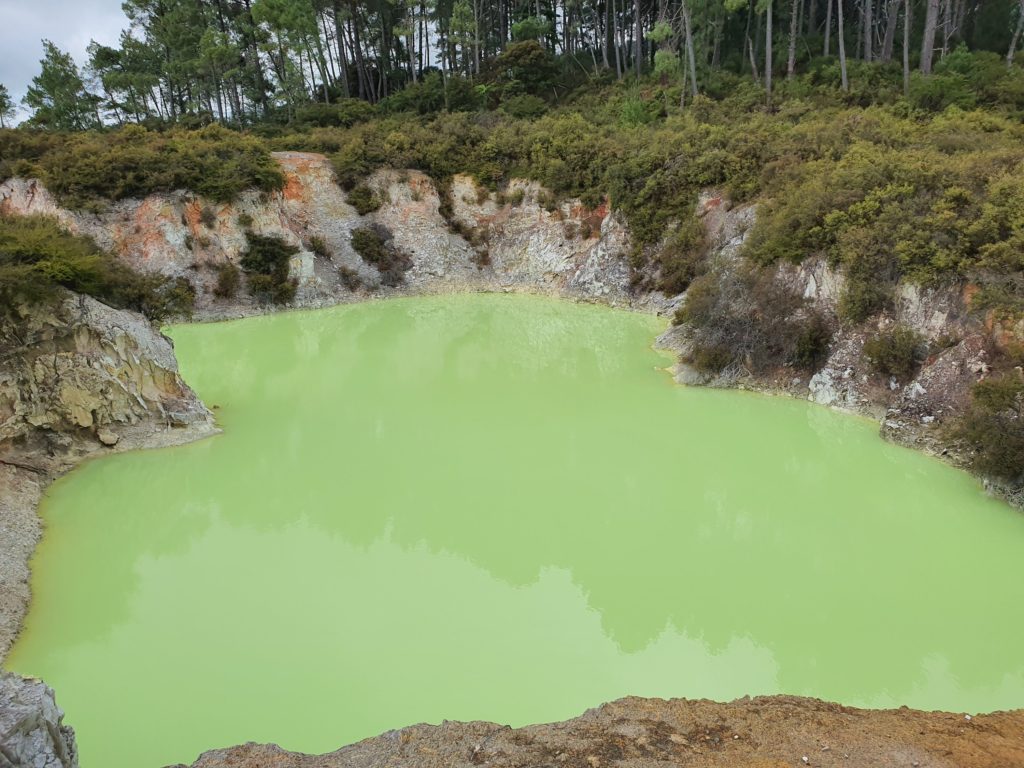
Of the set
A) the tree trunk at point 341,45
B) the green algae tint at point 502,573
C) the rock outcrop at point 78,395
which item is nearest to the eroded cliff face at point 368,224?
the rock outcrop at point 78,395

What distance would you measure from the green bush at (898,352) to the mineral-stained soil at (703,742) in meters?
9.24

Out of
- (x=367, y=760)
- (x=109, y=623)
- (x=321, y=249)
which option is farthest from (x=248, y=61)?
(x=367, y=760)

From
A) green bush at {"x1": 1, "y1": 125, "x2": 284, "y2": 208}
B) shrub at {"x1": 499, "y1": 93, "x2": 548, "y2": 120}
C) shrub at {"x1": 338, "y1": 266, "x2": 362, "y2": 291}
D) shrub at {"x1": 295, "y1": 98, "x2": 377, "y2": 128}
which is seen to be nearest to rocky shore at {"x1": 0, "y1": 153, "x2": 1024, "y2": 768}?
shrub at {"x1": 338, "y1": 266, "x2": 362, "y2": 291}

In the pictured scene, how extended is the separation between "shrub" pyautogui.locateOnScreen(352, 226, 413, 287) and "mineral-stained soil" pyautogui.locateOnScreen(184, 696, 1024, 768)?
25.8 metres

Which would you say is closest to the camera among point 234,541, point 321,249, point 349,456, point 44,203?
point 234,541

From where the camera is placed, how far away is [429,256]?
30703mm

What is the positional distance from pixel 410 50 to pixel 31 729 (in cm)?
4550

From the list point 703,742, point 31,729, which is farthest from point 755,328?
point 31,729

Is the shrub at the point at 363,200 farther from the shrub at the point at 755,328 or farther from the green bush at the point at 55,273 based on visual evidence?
the shrub at the point at 755,328

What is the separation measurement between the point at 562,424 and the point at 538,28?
122ft

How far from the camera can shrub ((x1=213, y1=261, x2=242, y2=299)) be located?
2609cm

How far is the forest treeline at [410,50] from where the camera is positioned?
3544cm

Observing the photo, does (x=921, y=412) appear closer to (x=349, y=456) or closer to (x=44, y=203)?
(x=349, y=456)

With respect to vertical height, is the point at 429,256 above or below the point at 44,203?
below
